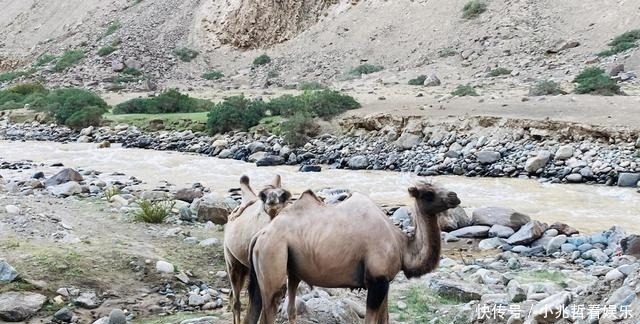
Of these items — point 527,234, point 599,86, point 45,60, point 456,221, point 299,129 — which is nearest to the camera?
point 527,234

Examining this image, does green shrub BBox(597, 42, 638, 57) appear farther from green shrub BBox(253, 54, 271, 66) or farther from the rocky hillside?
green shrub BBox(253, 54, 271, 66)

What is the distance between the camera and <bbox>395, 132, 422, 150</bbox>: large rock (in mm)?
18391

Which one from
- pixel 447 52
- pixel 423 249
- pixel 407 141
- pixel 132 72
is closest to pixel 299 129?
pixel 407 141

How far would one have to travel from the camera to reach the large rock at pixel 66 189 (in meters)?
11.2

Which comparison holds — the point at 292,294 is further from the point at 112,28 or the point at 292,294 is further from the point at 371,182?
the point at 112,28

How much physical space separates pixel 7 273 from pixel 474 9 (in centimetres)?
3331

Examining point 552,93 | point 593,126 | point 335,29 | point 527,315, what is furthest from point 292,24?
point 527,315

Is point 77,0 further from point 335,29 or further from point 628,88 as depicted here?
point 628,88

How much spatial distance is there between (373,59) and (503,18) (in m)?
6.79

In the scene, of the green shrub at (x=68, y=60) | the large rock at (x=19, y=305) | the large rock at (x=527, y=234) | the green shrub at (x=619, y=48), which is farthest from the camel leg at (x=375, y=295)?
the green shrub at (x=68, y=60)

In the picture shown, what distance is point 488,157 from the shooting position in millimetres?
16344

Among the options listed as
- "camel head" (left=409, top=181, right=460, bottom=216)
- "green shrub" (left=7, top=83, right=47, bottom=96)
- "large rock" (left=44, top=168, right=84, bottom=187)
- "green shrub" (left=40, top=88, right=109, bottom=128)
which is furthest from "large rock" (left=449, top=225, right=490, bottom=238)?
"green shrub" (left=7, top=83, right=47, bottom=96)

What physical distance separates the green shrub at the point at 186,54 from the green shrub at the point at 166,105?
14.7 metres

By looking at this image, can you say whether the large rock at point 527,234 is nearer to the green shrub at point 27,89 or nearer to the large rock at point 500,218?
the large rock at point 500,218
